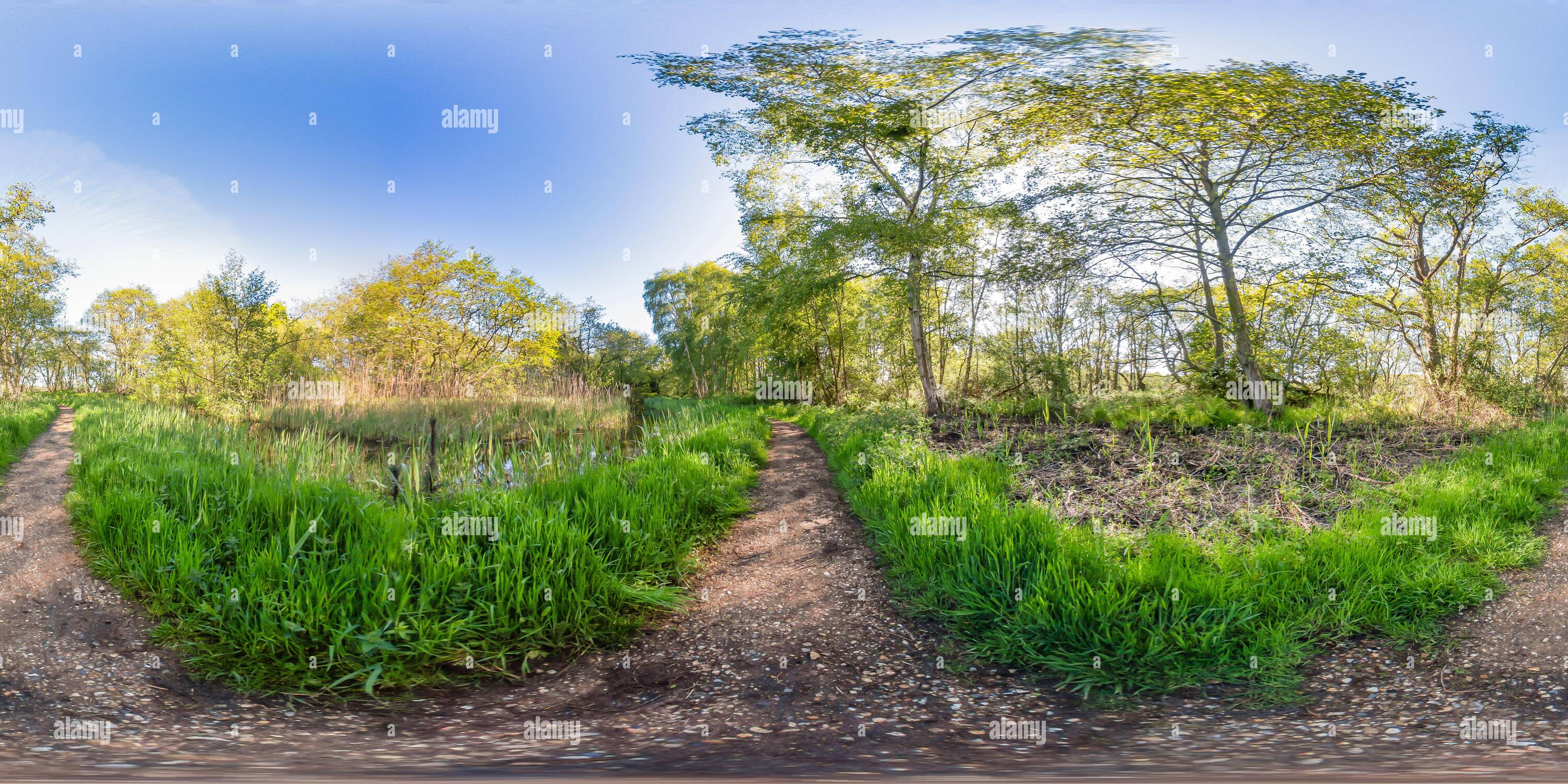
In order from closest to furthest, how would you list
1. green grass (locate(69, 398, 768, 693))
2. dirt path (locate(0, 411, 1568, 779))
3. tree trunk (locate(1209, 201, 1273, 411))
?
1. dirt path (locate(0, 411, 1568, 779))
2. green grass (locate(69, 398, 768, 693))
3. tree trunk (locate(1209, 201, 1273, 411))

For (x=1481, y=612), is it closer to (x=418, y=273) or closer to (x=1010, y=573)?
(x=1010, y=573)

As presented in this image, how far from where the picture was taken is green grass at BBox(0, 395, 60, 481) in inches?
282

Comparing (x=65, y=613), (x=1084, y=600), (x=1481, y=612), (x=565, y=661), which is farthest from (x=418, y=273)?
(x=1481, y=612)

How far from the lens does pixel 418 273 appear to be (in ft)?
62.1

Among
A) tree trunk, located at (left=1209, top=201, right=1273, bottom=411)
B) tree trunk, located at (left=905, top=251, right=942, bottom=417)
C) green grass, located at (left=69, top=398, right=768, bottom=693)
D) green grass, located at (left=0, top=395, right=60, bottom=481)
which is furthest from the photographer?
tree trunk, located at (left=905, top=251, right=942, bottom=417)

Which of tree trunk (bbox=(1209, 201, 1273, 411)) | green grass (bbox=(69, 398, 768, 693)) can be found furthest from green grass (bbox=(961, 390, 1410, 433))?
green grass (bbox=(69, 398, 768, 693))

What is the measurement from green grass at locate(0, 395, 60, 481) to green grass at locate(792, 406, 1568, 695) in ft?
30.1

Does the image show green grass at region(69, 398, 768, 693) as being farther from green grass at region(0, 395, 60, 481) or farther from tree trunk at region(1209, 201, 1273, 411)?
tree trunk at region(1209, 201, 1273, 411)

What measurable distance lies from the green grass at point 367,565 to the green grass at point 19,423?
3345 millimetres

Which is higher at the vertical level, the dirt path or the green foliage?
the green foliage

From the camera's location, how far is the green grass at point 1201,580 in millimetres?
2824

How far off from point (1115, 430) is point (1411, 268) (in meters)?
4.43

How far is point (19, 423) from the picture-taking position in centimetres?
853

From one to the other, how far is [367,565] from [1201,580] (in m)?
4.29
